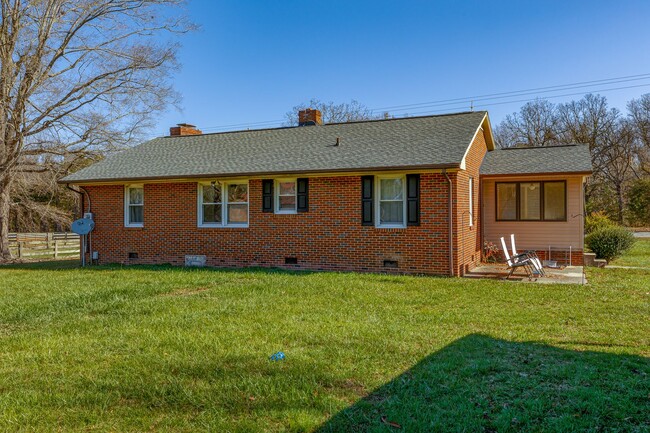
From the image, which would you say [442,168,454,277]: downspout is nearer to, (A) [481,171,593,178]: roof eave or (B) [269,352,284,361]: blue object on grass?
(A) [481,171,593,178]: roof eave

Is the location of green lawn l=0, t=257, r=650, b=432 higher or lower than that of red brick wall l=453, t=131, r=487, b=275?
lower

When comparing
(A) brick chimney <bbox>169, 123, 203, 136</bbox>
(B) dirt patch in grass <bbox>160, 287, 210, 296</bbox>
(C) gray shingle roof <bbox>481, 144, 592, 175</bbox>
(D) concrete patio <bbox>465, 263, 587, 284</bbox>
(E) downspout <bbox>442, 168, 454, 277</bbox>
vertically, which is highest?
(A) brick chimney <bbox>169, 123, 203, 136</bbox>

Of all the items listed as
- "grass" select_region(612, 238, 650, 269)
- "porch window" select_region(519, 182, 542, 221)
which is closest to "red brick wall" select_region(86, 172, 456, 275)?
"porch window" select_region(519, 182, 542, 221)

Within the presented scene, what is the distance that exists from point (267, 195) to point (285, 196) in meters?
0.52

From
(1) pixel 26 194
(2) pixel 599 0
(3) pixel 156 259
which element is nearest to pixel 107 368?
(3) pixel 156 259

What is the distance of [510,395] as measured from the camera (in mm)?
4070

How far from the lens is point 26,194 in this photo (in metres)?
20.4

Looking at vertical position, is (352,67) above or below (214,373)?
above

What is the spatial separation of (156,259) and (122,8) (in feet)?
34.9

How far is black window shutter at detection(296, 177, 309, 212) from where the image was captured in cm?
1288

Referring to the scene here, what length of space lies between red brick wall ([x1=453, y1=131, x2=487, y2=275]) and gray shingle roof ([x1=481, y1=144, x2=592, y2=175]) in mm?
541

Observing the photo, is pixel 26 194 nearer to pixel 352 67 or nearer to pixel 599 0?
pixel 352 67

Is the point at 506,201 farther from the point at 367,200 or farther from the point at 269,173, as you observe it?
the point at 269,173

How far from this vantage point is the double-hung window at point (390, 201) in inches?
474
